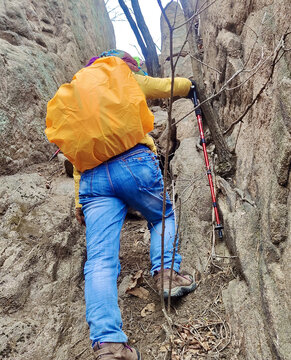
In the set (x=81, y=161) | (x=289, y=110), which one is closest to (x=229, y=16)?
(x=289, y=110)

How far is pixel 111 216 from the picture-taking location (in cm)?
244

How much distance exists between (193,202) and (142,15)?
801 cm

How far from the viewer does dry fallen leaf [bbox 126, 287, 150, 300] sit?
2.79m

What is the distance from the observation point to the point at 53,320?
2434mm

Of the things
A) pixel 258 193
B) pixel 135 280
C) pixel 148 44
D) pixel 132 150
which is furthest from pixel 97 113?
pixel 148 44

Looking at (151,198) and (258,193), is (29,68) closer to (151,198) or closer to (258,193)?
(151,198)

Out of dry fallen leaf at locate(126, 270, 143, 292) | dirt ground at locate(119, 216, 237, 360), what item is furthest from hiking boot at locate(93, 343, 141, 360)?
dry fallen leaf at locate(126, 270, 143, 292)

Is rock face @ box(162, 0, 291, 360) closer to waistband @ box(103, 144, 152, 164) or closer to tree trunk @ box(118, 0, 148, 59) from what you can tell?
waistband @ box(103, 144, 152, 164)

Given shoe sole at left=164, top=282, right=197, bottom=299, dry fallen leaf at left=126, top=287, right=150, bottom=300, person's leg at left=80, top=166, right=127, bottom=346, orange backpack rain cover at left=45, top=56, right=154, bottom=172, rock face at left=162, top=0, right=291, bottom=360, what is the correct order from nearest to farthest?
rock face at left=162, top=0, right=291, bottom=360, person's leg at left=80, top=166, right=127, bottom=346, orange backpack rain cover at left=45, top=56, right=154, bottom=172, shoe sole at left=164, top=282, right=197, bottom=299, dry fallen leaf at left=126, top=287, right=150, bottom=300

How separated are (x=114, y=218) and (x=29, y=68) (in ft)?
11.0

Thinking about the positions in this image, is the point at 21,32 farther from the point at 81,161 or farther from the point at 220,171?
the point at 220,171

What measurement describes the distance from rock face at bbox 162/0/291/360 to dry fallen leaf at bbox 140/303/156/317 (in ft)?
2.05

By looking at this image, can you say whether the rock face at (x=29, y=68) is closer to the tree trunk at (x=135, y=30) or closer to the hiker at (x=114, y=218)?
the hiker at (x=114, y=218)

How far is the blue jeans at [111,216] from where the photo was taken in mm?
2037
